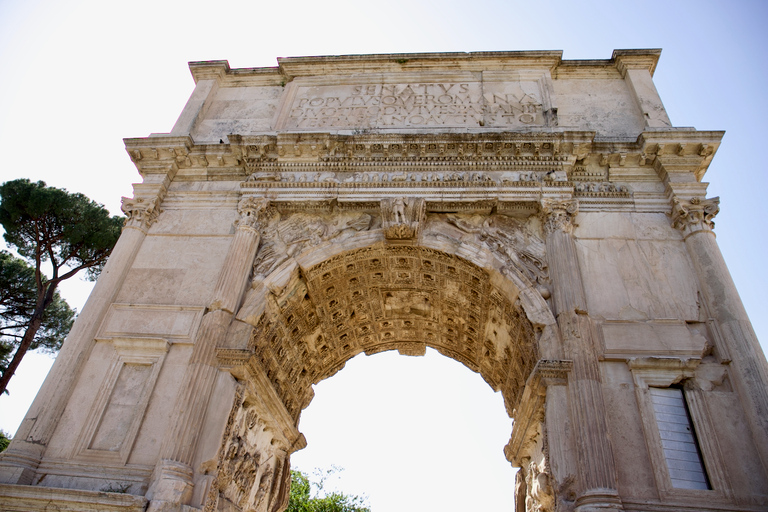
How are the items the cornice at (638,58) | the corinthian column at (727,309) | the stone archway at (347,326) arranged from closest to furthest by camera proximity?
the corinthian column at (727,309), the stone archway at (347,326), the cornice at (638,58)

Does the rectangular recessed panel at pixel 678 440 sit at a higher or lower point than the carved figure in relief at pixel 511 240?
lower

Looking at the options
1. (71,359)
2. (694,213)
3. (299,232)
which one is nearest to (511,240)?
(694,213)

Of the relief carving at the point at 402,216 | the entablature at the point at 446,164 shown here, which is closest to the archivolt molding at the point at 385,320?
the relief carving at the point at 402,216

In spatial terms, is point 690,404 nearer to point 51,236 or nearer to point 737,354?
point 737,354

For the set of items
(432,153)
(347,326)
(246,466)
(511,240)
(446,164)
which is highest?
(432,153)

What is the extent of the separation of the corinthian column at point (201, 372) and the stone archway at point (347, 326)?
24 cm

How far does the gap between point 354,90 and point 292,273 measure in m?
5.02

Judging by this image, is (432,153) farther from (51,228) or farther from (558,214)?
(51,228)

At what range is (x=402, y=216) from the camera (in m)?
9.16

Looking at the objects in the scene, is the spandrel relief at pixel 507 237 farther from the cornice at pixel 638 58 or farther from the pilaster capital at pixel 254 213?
the cornice at pixel 638 58

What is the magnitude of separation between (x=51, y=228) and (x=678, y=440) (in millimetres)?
15193

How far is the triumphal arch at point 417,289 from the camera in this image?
267 inches

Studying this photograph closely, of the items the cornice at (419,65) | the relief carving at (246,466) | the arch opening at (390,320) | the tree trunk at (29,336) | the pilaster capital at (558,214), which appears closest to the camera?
the relief carving at (246,466)

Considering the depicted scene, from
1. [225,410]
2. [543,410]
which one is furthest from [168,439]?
[543,410]
